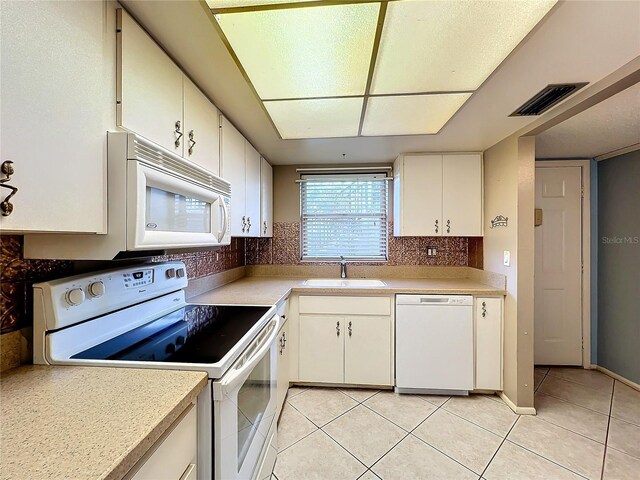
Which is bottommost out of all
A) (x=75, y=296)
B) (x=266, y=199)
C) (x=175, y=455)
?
(x=175, y=455)

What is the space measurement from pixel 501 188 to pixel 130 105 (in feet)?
8.17

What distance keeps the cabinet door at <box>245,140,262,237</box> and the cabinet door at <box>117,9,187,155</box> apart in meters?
0.96

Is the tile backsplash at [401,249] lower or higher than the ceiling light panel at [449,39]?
lower

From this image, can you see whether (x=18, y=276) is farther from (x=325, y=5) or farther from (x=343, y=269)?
(x=343, y=269)

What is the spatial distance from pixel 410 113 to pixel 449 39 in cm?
65

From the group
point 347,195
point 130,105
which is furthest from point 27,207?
point 347,195

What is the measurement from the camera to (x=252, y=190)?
7.63 ft

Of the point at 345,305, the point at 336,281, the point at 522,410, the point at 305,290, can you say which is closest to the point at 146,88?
the point at 305,290

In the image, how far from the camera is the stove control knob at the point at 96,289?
103 cm

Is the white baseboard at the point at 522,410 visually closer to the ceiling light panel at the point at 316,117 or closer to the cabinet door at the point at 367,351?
the cabinet door at the point at 367,351

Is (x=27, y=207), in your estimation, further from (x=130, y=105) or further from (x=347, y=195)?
(x=347, y=195)

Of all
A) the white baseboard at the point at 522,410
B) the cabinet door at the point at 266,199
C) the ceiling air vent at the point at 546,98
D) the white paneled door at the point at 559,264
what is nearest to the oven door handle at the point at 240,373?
the cabinet door at the point at 266,199

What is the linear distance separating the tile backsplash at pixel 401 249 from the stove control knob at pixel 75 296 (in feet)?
6.71

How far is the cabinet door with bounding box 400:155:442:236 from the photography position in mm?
2545
